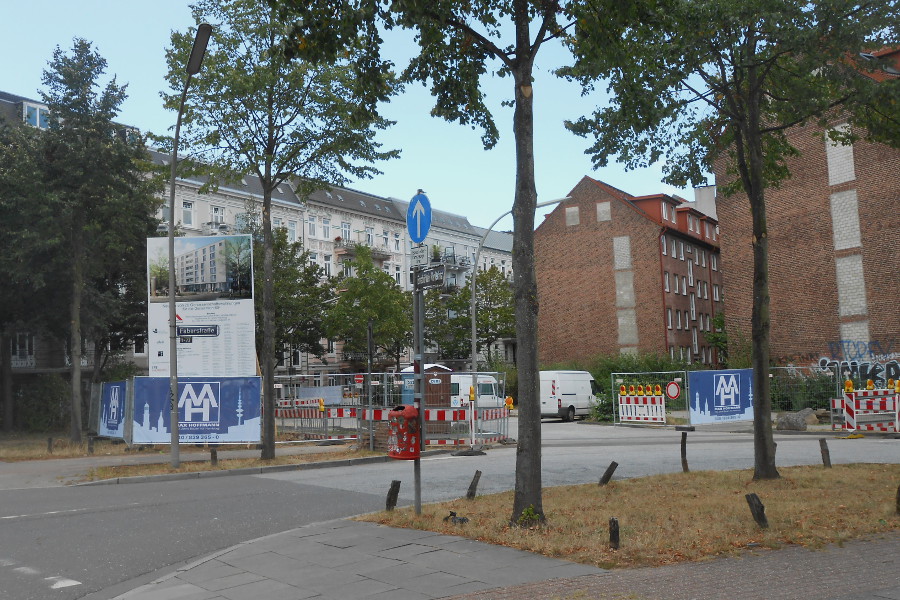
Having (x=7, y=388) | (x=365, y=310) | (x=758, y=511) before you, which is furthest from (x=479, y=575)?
(x=365, y=310)

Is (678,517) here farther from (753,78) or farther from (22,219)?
(22,219)

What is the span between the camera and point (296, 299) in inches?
1982

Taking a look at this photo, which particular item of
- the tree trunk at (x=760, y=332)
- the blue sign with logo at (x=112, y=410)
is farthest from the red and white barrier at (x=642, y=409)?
the blue sign with logo at (x=112, y=410)

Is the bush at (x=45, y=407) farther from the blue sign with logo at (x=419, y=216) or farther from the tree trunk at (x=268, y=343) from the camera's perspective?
the blue sign with logo at (x=419, y=216)

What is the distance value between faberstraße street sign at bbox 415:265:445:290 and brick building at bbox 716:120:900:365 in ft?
95.8

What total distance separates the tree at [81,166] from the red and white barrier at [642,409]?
1961 centimetres

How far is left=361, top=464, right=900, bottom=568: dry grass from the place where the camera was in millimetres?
7410

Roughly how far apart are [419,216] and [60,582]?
5.80 meters

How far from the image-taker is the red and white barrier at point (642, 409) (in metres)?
30.7

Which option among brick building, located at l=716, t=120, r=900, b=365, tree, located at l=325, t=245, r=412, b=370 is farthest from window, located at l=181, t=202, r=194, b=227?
brick building, located at l=716, t=120, r=900, b=365

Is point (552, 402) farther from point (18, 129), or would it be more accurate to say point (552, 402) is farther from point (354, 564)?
point (354, 564)

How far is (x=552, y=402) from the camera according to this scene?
123ft

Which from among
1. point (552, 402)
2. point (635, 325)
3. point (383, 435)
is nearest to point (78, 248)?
point (383, 435)

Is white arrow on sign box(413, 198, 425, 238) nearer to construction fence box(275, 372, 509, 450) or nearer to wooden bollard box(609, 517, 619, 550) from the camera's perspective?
wooden bollard box(609, 517, 619, 550)
